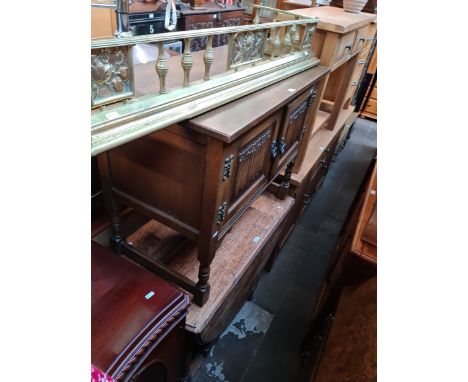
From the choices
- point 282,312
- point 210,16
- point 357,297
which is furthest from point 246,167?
point 210,16

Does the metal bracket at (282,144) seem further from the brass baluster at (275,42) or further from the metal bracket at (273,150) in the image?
the brass baluster at (275,42)

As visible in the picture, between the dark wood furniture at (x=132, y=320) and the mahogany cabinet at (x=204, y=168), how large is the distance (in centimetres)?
17

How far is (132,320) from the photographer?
0.81m

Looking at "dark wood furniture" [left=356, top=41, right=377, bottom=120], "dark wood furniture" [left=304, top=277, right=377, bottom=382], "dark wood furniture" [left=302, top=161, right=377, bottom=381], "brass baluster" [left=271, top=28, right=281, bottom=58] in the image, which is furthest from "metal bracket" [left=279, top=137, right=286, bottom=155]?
"dark wood furniture" [left=356, top=41, right=377, bottom=120]

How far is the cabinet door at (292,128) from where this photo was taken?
1.10m

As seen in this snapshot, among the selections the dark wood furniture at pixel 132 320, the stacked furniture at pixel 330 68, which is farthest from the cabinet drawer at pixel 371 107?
the dark wood furniture at pixel 132 320

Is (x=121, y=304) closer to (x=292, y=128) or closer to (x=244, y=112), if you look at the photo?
(x=244, y=112)

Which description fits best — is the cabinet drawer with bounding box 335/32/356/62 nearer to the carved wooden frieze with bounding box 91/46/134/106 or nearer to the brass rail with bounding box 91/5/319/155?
the brass rail with bounding box 91/5/319/155

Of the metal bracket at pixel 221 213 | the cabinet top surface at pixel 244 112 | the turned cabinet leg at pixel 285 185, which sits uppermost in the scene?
the cabinet top surface at pixel 244 112

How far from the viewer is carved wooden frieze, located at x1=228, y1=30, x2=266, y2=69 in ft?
2.69

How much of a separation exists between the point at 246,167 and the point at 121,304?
518 mm

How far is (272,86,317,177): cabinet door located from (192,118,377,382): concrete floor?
988mm
